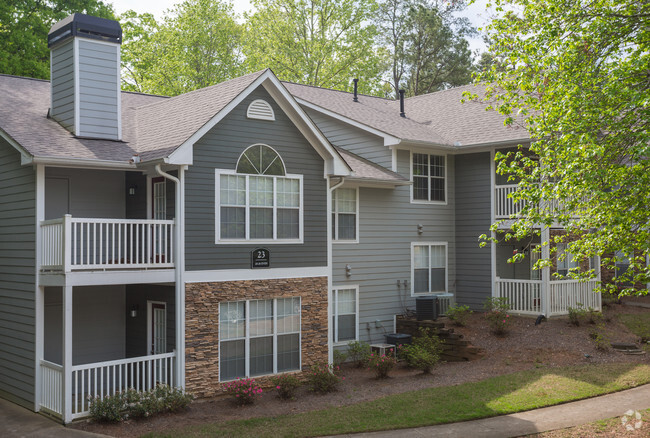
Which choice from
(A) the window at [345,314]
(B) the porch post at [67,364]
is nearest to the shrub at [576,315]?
(A) the window at [345,314]

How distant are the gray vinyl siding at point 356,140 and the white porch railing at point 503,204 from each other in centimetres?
375

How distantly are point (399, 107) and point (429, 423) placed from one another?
15768mm

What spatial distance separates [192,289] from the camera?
13.9 meters

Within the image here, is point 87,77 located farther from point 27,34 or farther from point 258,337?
point 27,34

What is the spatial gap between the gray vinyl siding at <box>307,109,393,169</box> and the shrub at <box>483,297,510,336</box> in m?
5.32

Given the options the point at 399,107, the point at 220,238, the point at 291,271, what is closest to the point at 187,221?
the point at 220,238

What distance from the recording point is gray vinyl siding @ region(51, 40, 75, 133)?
49.6 ft

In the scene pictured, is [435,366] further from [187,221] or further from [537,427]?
[187,221]

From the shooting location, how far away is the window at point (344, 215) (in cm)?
1859

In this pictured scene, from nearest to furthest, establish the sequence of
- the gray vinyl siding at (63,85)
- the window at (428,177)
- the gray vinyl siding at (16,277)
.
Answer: the gray vinyl siding at (16,277), the gray vinyl siding at (63,85), the window at (428,177)

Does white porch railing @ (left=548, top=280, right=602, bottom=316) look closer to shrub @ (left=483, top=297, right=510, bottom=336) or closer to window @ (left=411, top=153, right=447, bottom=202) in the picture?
shrub @ (left=483, top=297, right=510, bottom=336)

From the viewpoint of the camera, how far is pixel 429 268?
68.9 ft

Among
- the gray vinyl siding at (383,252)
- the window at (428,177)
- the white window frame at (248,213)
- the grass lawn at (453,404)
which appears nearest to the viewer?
the grass lawn at (453,404)

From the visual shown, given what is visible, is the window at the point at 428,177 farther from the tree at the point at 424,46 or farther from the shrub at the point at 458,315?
the tree at the point at 424,46
